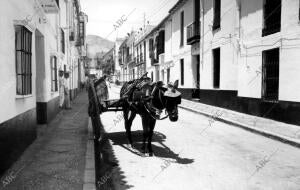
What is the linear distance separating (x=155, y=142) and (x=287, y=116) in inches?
198

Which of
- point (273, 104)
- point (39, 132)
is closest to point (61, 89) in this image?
point (39, 132)

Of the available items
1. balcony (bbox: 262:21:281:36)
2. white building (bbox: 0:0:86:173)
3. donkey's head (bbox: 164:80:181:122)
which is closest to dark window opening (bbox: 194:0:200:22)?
balcony (bbox: 262:21:281:36)

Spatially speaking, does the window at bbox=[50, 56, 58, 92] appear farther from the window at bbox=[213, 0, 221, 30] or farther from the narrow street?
the window at bbox=[213, 0, 221, 30]

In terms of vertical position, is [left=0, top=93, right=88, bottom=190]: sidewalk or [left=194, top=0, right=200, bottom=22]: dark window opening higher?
[left=194, top=0, right=200, bottom=22]: dark window opening

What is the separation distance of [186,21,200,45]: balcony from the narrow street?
33.2ft

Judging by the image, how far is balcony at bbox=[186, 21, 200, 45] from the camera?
18.3 metres

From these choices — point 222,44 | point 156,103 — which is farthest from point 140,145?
point 222,44

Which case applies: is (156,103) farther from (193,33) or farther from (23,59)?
(193,33)

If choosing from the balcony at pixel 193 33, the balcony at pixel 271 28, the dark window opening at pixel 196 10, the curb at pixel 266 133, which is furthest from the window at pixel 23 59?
the dark window opening at pixel 196 10

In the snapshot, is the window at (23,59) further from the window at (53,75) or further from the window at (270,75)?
the window at (270,75)

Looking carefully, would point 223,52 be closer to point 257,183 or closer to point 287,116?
point 287,116

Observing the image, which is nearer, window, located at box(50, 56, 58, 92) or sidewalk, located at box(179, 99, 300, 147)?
sidewalk, located at box(179, 99, 300, 147)

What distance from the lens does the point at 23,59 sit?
6.41 meters

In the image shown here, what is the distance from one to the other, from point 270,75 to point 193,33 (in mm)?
8361
